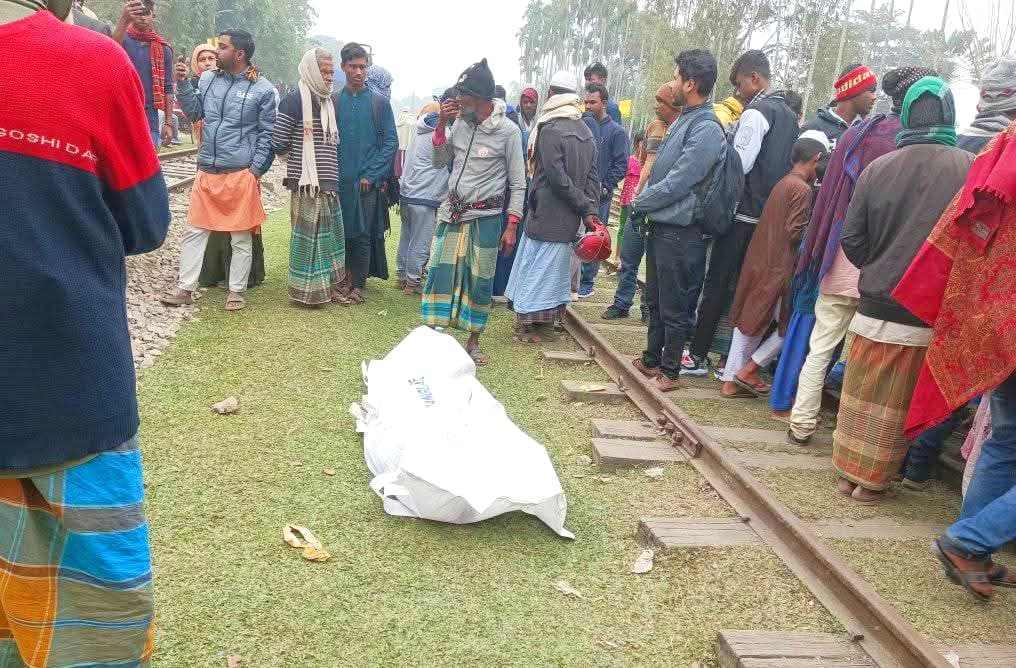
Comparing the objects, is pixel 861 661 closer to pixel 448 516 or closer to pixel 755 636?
pixel 755 636

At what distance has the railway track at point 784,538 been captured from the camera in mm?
2553

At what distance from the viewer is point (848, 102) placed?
502cm

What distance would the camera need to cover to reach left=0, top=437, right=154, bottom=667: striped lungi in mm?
1617

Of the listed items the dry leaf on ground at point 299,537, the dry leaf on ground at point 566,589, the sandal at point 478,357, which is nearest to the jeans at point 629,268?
the sandal at point 478,357

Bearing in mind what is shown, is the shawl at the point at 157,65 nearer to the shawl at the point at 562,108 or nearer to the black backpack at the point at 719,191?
the shawl at the point at 562,108

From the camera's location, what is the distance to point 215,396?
4418mm

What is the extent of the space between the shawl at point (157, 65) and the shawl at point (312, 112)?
1611 mm

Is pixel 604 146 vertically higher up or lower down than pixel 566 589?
higher up

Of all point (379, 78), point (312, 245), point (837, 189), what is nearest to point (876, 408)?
point (837, 189)

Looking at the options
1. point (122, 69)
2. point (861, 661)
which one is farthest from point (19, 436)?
point (861, 661)

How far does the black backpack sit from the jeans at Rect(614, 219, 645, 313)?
2042mm

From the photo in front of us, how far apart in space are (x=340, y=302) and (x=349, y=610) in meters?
4.41

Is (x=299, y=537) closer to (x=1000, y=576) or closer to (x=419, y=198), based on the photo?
(x=1000, y=576)

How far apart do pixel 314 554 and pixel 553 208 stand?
368cm
